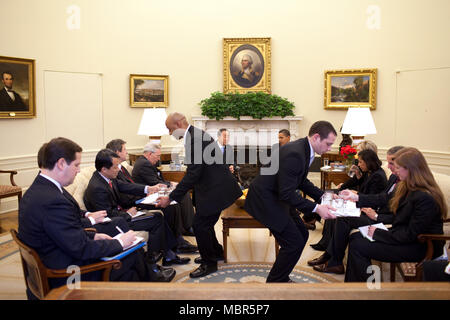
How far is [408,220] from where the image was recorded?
357cm

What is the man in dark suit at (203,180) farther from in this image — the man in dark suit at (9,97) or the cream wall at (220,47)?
the cream wall at (220,47)

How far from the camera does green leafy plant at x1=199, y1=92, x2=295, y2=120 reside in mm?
10188

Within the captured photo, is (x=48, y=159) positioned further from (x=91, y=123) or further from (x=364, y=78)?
(x=364, y=78)

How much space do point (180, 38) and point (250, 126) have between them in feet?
10.1

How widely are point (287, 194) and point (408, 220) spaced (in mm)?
1141

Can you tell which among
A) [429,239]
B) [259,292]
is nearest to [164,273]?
[429,239]

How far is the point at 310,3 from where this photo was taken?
10297mm

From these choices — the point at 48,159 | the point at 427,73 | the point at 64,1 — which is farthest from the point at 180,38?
the point at 48,159

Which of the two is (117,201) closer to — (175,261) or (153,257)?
(153,257)

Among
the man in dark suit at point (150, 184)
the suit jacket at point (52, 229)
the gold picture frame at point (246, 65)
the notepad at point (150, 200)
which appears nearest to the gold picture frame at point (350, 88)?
the gold picture frame at point (246, 65)

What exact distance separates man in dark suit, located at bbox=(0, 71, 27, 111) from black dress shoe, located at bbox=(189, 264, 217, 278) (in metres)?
5.83

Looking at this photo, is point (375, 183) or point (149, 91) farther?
point (149, 91)

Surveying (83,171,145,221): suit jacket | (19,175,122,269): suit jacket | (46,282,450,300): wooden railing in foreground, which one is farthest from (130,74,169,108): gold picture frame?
(46,282,450,300): wooden railing in foreground

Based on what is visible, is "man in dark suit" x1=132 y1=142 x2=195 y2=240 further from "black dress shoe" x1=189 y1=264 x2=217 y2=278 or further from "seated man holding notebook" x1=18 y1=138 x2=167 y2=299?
"seated man holding notebook" x1=18 y1=138 x2=167 y2=299
